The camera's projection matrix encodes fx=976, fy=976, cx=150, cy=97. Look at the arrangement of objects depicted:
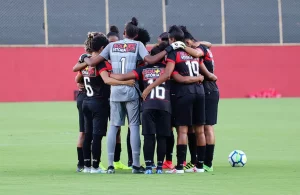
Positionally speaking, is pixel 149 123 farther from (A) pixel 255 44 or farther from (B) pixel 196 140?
(A) pixel 255 44

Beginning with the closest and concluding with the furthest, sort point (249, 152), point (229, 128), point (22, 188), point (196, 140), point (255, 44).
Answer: point (22, 188), point (196, 140), point (249, 152), point (229, 128), point (255, 44)

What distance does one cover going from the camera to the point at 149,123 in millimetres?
12797

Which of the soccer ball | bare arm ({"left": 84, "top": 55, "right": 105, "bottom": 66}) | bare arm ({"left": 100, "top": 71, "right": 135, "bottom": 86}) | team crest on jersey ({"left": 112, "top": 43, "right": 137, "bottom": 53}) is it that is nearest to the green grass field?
the soccer ball

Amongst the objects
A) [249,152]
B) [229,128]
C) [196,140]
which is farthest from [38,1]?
[196,140]

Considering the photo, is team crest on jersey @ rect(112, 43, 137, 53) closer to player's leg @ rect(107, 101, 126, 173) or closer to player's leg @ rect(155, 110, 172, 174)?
player's leg @ rect(107, 101, 126, 173)

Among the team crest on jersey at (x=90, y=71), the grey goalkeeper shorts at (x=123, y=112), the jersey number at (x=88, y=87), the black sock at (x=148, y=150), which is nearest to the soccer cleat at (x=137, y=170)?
the black sock at (x=148, y=150)

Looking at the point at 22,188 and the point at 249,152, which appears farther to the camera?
the point at 249,152

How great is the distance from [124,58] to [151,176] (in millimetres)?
1659

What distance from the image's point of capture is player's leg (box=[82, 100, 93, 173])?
13219 millimetres

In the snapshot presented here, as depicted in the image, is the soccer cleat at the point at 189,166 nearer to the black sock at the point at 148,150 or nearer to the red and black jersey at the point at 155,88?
the black sock at the point at 148,150

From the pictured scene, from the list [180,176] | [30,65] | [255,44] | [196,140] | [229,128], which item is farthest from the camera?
[255,44]

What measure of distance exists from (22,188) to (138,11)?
109 feet

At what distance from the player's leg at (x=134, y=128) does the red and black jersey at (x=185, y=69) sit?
587 mm

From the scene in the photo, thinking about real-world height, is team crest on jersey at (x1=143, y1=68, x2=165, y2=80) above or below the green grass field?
above
